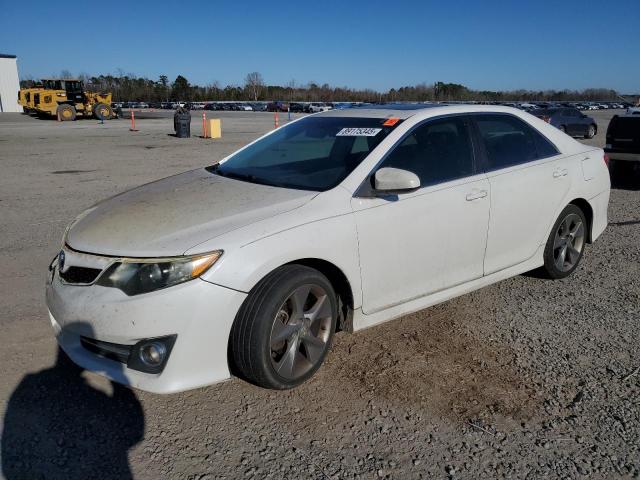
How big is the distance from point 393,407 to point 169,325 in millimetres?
1287

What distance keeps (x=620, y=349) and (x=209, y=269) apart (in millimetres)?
2791

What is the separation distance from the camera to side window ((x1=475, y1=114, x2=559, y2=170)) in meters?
4.11

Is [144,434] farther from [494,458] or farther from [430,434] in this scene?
[494,458]

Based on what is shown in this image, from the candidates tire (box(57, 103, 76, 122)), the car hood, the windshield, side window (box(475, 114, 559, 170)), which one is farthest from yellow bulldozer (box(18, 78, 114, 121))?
side window (box(475, 114, 559, 170))

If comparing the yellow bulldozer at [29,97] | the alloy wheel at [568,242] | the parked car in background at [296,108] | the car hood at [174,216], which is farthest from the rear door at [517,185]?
the parked car in background at [296,108]

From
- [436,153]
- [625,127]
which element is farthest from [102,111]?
[436,153]

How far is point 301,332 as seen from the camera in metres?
3.06

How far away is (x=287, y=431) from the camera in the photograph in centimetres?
274

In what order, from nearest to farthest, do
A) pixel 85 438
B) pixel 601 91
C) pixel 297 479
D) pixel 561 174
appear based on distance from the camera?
pixel 297 479
pixel 85 438
pixel 561 174
pixel 601 91

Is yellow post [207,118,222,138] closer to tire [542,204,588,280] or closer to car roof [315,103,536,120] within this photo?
car roof [315,103,536,120]

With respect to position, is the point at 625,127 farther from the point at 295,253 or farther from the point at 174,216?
the point at 174,216

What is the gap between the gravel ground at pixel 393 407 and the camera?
2486mm

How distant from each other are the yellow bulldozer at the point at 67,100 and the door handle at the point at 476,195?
36364mm


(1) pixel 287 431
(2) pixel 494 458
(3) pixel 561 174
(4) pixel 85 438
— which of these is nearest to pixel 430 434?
(2) pixel 494 458
